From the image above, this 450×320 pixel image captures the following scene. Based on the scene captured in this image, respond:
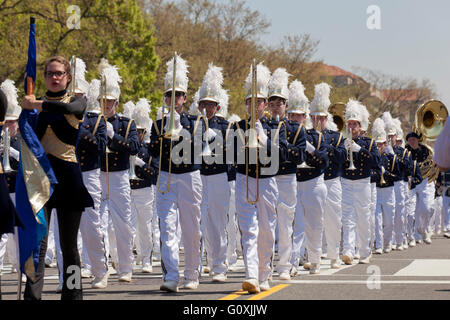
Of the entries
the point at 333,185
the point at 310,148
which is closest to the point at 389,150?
the point at 333,185

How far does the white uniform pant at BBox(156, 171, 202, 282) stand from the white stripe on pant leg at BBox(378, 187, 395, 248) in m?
9.40

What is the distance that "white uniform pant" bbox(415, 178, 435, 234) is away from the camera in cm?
2347

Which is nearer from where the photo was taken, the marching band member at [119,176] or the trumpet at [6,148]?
the marching band member at [119,176]

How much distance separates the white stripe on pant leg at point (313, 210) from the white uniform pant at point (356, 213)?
2.03 meters

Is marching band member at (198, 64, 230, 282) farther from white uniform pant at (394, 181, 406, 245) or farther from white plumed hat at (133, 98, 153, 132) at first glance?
white uniform pant at (394, 181, 406, 245)

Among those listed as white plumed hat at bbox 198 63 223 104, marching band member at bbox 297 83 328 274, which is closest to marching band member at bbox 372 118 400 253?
marching band member at bbox 297 83 328 274

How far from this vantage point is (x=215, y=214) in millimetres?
12688

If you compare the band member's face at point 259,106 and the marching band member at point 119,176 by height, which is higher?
the band member's face at point 259,106

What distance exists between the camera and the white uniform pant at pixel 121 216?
11.9m

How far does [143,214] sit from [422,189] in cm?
1054

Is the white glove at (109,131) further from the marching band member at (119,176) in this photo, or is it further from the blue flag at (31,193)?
the blue flag at (31,193)

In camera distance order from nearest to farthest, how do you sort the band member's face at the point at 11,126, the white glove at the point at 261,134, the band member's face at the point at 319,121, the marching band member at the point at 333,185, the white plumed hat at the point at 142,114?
the white glove at the point at 261,134, the band member's face at the point at 11,126, the marching band member at the point at 333,185, the band member's face at the point at 319,121, the white plumed hat at the point at 142,114

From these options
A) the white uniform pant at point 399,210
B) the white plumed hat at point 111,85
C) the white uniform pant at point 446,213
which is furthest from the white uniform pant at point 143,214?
the white uniform pant at point 446,213
